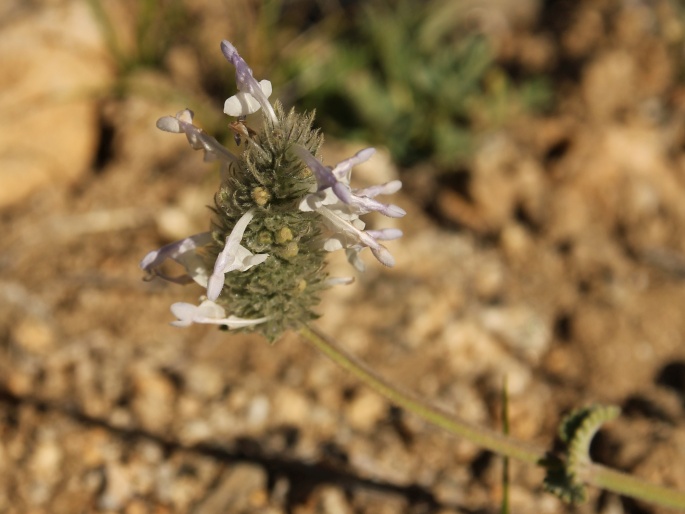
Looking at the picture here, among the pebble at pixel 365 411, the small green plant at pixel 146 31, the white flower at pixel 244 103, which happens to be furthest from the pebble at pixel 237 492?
the small green plant at pixel 146 31

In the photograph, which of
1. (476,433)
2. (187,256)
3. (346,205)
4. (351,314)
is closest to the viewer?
(346,205)

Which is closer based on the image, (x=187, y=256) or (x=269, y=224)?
(x=269, y=224)

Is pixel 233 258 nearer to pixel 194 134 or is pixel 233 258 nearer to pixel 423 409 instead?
pixel 194 134

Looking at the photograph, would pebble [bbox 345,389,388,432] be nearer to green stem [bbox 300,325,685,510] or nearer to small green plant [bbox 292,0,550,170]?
green stem [bbox 300,325,685,510]

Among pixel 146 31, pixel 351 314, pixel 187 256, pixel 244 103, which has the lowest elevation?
pixel 187 256

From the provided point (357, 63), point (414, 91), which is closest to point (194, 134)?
point (414, 91)

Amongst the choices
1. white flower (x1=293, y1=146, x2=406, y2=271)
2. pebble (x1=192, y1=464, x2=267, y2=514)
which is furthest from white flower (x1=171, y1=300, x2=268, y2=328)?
pebble (x1=192, y1=464, x2=267, y2=514)

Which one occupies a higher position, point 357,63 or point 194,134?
point 357,63
